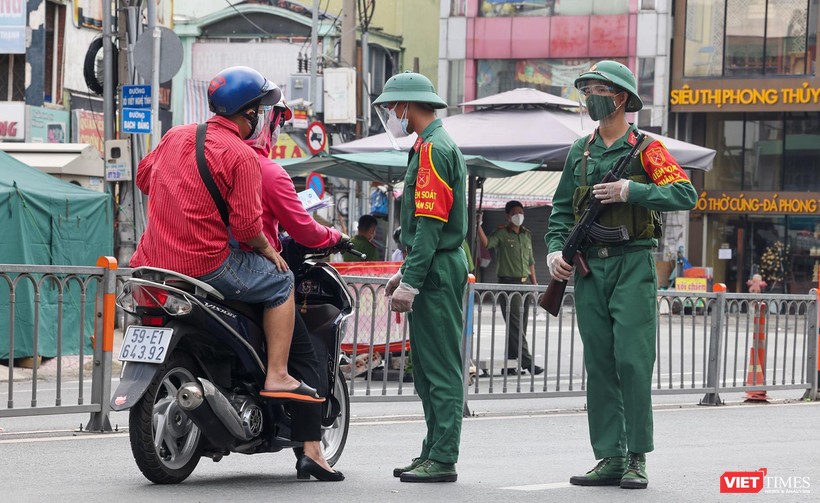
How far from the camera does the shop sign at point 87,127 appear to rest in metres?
31.9

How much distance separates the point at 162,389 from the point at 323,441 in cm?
116

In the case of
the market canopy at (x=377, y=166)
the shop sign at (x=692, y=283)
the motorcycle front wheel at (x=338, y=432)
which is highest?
the market canopy at (x=377, y=166)

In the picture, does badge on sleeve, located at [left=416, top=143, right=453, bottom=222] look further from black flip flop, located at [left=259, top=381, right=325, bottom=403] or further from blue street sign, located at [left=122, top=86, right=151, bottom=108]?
blue street sign, located at [left=122, top=86, right=151, bottom=108]

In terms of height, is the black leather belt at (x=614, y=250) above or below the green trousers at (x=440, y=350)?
above

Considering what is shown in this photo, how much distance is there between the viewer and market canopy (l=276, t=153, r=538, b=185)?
1562cm

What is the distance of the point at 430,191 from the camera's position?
692cm

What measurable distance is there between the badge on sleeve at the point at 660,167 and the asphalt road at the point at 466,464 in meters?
1.47

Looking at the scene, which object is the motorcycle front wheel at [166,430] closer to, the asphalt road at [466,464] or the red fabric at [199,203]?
the asphalt road at [466,464]

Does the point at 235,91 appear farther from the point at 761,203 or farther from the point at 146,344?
the point at 761,203

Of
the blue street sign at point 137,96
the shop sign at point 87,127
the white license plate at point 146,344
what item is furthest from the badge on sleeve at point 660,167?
the shop sign at point 87,127

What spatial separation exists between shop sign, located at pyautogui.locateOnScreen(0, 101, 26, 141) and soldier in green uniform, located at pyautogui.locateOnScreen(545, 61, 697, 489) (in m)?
24.2

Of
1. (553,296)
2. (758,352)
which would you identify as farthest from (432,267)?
(758,352)

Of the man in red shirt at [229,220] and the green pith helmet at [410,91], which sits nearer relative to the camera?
the man in red shirt at [229,220]

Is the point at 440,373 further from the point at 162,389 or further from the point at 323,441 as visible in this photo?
the point at 162,389
